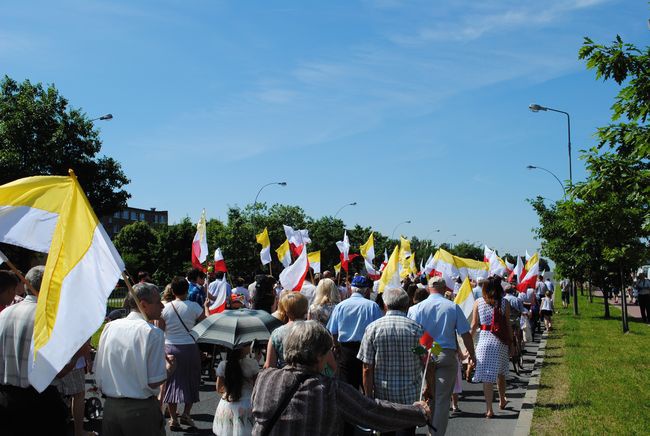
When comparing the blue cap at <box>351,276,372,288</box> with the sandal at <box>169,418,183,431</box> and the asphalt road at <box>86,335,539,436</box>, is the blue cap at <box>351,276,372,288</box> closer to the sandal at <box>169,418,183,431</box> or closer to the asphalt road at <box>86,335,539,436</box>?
the asphalt road at <box>86,335,539,436</box>

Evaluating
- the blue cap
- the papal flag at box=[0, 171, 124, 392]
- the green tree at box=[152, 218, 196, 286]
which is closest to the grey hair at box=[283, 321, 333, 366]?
the papal flag at box=[0, 171, 124, 392]

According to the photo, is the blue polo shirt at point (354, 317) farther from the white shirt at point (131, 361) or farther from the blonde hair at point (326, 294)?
the white shirt at point (131, 361)

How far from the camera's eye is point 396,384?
19.8ft

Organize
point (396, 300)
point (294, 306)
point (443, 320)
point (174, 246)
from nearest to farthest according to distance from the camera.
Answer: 1. point (294, 306)
2. point (396, 300)
3. point (443, 320)
4. point (174, 246)

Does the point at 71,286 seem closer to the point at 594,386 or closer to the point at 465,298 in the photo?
the point at 465,298

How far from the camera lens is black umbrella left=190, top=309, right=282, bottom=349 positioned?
18.4 feet

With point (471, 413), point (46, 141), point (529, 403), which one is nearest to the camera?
point (471, 413)

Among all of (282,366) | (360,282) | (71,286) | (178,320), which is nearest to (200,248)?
(178,320)

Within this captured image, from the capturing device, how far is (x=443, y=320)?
758cm

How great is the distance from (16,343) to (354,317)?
12.3 feet

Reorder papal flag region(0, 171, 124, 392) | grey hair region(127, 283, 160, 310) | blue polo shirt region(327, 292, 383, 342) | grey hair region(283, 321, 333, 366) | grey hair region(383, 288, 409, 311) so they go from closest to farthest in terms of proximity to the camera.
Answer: grey hair region(283, 321, 333, 366), papal flag region(0, 171, 124, 392), grey hair region(127, 283, 160, 310), grey hair region(383, 288, 409, 311), blue polo shirt region(327, 292, 383, 342)

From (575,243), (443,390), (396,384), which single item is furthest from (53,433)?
(575,243)

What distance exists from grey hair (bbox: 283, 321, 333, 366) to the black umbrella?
6.33 ft

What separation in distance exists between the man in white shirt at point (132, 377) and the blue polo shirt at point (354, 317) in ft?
10.2
